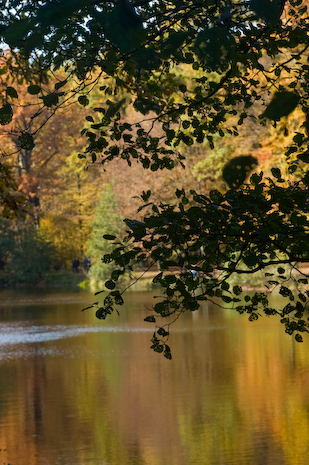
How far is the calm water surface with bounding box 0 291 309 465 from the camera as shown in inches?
350

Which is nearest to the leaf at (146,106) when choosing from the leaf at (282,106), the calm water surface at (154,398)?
the leaf at (282,106)

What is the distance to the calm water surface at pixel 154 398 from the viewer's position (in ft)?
29.2

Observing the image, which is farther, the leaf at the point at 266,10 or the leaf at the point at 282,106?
the leaf at the point at 282,106

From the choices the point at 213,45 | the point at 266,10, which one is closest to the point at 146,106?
the point at 213,45

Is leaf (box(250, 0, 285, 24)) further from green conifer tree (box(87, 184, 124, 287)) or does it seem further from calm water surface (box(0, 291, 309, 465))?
green conifer tree (box(87, 184, 124, 287))

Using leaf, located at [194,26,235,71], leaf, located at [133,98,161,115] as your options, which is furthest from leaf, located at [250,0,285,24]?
leaf, located at [133,98,161,115]

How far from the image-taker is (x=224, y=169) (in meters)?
2.47

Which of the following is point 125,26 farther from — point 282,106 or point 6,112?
point 6,112

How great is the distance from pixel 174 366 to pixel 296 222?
10.8 metres

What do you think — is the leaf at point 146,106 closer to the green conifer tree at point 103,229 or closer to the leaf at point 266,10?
the leaf at point 266,10

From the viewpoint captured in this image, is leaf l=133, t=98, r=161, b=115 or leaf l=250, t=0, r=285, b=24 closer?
leaf l=250, t=0, r=285, b=24

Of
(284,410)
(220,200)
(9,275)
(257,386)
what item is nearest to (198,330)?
(257,386)

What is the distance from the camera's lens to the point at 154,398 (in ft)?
38.0

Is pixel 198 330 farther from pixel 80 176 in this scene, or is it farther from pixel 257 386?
pixel 80 176
